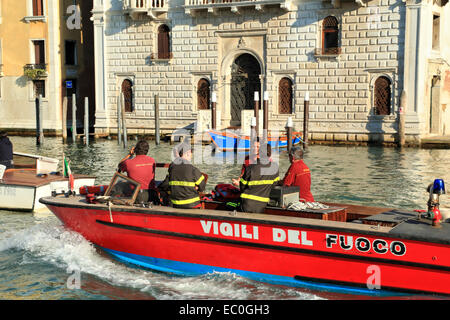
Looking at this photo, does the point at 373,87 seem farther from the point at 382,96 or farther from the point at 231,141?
the point at 231,141

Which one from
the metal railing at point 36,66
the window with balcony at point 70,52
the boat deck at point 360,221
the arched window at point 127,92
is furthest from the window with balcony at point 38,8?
the boat deck at point 360,221

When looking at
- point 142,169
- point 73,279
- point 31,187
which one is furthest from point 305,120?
point 73,279

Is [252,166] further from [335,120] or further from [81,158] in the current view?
[335,120]

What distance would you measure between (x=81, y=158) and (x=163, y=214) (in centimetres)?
1434

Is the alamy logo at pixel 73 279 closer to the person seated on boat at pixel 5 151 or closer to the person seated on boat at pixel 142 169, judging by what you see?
the person seated on boat at pixel 142 169

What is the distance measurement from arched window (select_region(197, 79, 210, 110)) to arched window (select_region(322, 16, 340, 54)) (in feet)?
18.2

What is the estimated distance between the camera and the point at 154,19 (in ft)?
94.6

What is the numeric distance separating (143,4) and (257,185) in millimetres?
21944

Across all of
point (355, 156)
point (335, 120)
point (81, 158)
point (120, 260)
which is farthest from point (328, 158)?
point (120, 260)

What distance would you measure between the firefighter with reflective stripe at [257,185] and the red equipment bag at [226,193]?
847 millimetres

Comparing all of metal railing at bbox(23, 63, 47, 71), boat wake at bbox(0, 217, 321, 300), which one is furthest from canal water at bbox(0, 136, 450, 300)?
metal railing at bbox(23, 63, 47, 71)

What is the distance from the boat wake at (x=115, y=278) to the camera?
25.0ft

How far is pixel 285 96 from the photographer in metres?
26.8

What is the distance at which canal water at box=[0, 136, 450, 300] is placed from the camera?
25.5 ft
